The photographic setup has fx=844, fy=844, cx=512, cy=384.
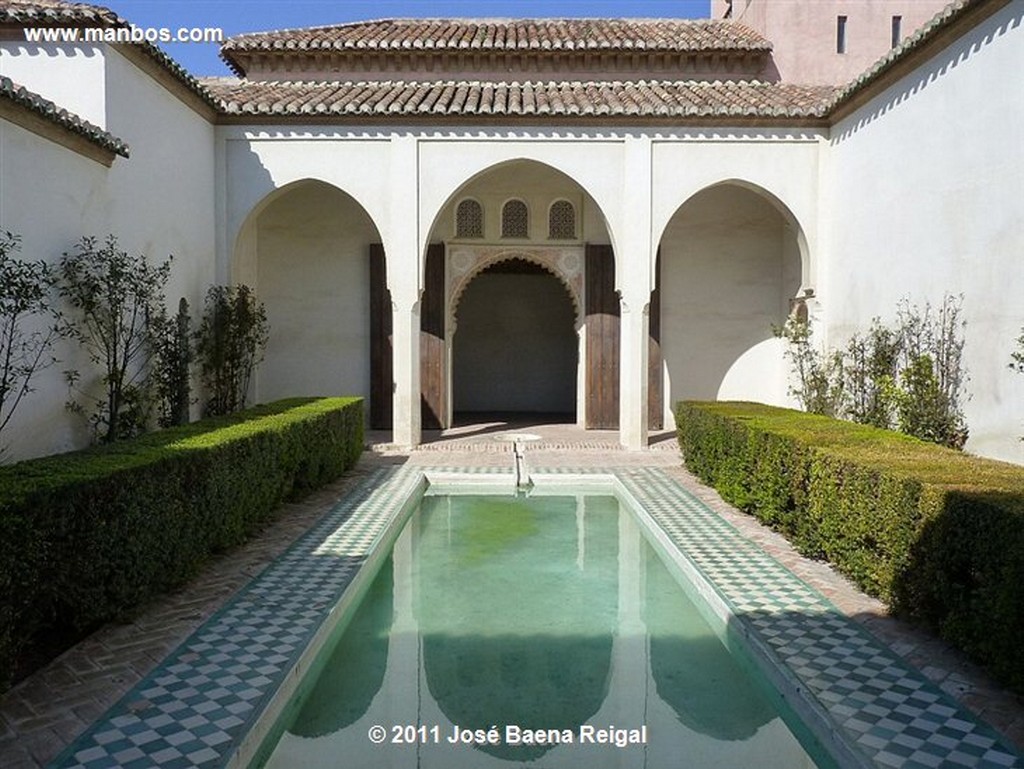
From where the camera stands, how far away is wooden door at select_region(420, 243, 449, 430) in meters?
14.5

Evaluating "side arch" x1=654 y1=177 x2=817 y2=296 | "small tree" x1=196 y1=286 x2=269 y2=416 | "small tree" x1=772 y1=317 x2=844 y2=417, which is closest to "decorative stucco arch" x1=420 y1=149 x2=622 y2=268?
"side arch" x1=654 y1=177 x2=817 y2=296

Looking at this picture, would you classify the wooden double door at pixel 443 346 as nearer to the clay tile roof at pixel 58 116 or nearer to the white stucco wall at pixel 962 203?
the white stucco wall at pixel 962 203

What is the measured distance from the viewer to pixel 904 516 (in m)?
5.09

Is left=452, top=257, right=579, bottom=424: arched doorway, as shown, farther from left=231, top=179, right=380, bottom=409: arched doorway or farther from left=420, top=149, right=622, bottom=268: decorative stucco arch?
left=420, top=149, right=622, bottom=268: decorative stucco arch

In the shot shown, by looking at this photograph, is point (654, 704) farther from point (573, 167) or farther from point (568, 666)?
point (573, 167)

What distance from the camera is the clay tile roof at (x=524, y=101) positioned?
12.0 meters

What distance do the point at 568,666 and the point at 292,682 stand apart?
5.18 feet

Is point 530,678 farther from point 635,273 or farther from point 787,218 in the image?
point 787,218

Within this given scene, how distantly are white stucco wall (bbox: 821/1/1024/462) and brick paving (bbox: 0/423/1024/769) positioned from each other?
9.13ft

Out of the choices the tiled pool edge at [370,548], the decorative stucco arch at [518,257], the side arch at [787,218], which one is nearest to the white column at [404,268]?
the tiled pool edge at [370,548]

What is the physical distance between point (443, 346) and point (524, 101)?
4324mm

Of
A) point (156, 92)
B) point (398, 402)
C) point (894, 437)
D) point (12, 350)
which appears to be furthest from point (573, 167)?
point (12, 350)

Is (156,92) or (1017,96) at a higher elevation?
(156,92)

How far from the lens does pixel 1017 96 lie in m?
7.70
